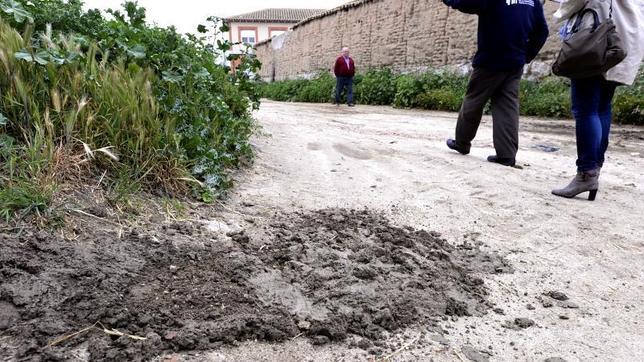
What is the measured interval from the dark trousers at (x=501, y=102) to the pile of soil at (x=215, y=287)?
6.70 feet

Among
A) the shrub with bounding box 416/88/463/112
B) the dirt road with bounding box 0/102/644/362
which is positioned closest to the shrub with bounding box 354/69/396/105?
the shrub with bounding box 416/88/463/112

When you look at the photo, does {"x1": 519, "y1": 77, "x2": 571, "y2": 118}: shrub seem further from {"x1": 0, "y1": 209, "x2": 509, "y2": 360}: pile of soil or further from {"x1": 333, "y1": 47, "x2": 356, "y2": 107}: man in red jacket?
{"x1": 0, "y1": 209, "x2": 509, "y2": 360}: pile of soil

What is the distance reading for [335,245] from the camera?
2.04m

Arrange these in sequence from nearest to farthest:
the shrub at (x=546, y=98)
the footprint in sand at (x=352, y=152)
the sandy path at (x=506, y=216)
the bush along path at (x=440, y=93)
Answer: the sandy path at (x=506, y=216)
the footprint in sand at (x=352, y=152)
the bush along path at (x=440, y=93)
the shrub at (x=546, y=98)

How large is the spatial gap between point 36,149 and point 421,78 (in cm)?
1114

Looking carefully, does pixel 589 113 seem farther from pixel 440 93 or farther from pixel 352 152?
pixel 440 93

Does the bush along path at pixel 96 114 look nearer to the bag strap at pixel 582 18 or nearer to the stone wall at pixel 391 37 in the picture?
the bag strap at pixel 582 18

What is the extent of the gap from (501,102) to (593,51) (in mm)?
1326

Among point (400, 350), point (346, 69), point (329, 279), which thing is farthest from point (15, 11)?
point (346, 69)

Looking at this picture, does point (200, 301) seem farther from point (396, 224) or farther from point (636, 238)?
point (636, 238)

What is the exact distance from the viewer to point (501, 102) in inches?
158

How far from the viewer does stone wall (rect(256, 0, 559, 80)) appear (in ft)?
39.1

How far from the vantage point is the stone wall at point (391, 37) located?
11.9m

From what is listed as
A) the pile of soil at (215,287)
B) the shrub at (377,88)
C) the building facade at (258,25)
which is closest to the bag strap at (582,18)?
the pile of soil at (215,287)
